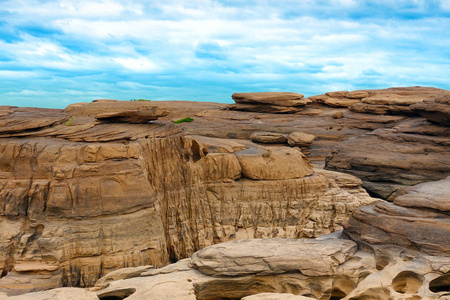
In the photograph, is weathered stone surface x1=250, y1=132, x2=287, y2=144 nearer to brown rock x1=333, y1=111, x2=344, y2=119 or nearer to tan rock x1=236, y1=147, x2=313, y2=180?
brown rock x1=333, y1=111, x2=344, y2=119

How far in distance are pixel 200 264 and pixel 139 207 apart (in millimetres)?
2832

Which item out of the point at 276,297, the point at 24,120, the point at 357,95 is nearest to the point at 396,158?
the point at 357,95

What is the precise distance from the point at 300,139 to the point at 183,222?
14.4 meters

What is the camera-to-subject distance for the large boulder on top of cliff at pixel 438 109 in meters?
24.7

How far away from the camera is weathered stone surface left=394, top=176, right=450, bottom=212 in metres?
12.0

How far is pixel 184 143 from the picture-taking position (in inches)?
640

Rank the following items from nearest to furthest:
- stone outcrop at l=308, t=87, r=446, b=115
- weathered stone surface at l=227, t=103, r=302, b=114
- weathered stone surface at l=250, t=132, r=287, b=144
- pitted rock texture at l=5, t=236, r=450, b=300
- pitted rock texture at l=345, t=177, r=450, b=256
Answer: pitted rock texture at l=5, t=236, r=450, b=300, pitted rock texture at l=345, t=177, r=450, b=256, weathered stone surface at l=250, t=132, r=287, b=144, stone outcrop at l=308, t=87, r=446, b=115, weathered stone surface at l=227, t=103, r=302, b=114

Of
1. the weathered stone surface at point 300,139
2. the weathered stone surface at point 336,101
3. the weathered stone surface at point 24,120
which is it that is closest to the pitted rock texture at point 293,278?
the weathered stone surface at point 24,120

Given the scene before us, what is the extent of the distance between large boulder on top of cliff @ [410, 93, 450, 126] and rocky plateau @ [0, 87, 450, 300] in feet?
32.3

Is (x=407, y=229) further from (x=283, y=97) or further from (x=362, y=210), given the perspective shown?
(x=283, y=97)

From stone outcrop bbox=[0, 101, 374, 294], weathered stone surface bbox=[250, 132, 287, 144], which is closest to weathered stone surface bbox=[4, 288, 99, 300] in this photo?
stone outcrop bbox=[0, 101, 374, 294]

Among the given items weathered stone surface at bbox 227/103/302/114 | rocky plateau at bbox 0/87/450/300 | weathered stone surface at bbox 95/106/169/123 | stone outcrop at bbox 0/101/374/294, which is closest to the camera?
rocky plateau at bbox 0/87/450/300

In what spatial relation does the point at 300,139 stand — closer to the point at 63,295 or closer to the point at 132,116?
the point at 132,116

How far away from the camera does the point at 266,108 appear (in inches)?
1353
